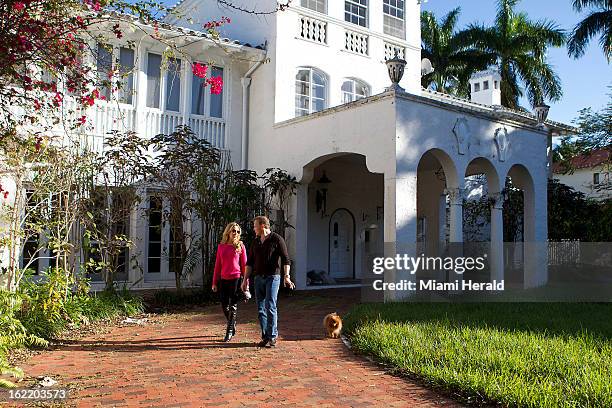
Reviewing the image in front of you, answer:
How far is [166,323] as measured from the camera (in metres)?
8.84

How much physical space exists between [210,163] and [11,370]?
6.74 meters

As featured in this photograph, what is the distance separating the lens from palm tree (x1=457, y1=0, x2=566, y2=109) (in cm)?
2678

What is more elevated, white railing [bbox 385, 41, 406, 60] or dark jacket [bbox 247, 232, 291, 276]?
white railing [bbox 385, 41, 406, 60]

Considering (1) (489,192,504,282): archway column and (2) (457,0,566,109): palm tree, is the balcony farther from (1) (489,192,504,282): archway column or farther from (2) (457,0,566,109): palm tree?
(2) (457,0,566,109): palm tree

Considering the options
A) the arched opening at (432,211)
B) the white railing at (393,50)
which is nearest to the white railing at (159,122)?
the white railing at (393,50)

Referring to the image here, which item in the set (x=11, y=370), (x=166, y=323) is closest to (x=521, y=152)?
(x=166, y=323)

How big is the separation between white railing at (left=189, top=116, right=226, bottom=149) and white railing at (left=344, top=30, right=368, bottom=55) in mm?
4350

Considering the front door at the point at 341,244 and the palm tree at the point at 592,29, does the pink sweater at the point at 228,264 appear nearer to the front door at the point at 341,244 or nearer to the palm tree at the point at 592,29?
the front door at the point at 341,244

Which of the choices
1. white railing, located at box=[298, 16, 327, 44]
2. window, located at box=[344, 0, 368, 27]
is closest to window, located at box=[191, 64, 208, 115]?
white railing, located at box=[298, 16, 327, 44]

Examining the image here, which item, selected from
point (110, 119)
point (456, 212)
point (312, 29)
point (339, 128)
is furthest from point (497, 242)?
point (110, 119)

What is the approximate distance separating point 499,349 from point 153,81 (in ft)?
33.9

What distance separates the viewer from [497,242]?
12.8 m

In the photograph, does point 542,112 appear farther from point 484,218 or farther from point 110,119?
point 110,119

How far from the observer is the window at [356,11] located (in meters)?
15.4
